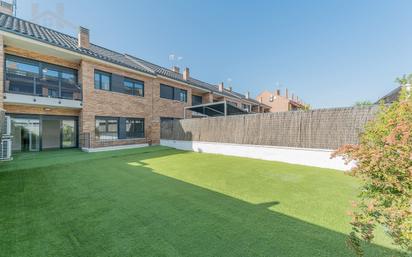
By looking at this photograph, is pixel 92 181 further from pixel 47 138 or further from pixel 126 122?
pixel 47 138

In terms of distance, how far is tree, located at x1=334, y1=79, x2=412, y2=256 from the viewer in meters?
1.84

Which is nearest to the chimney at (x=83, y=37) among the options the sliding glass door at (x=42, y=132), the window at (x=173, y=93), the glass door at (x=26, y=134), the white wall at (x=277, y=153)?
the sliding glass door at (x=42, y=132)

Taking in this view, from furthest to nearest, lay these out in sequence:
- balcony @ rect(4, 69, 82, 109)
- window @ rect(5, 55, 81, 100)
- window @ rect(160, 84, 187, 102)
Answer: window @ rect(160, 84, 187, 102)
window @ rect(5, 55, 81, 100)
balcony @ rect(4, 69, 82, 109)

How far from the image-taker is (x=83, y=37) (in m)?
13.4

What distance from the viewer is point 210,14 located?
16.7 metres

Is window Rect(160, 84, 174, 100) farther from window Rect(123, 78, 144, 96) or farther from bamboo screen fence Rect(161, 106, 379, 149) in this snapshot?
bamboo screen fence Rect(161, 106, 379, 149)

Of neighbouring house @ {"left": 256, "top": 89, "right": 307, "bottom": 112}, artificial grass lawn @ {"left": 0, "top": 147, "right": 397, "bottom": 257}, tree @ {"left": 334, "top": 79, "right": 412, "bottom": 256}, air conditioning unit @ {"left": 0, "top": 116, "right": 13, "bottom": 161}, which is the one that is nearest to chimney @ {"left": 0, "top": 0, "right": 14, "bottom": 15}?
air conditioning unit @ {"left": 0, "top": 116, "right": 13, "bottom": 161}

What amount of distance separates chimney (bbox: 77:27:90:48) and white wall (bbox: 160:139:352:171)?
10.8 meters

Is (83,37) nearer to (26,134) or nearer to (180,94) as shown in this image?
(26,134)

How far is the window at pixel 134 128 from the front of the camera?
15.3 meters

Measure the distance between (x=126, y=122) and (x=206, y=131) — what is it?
Answer: 6.99 meters

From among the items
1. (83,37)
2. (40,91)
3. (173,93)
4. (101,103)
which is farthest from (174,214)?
(173,93)

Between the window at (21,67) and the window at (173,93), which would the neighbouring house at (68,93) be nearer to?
the window at (21,67)

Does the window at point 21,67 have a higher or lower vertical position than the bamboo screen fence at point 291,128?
higher
